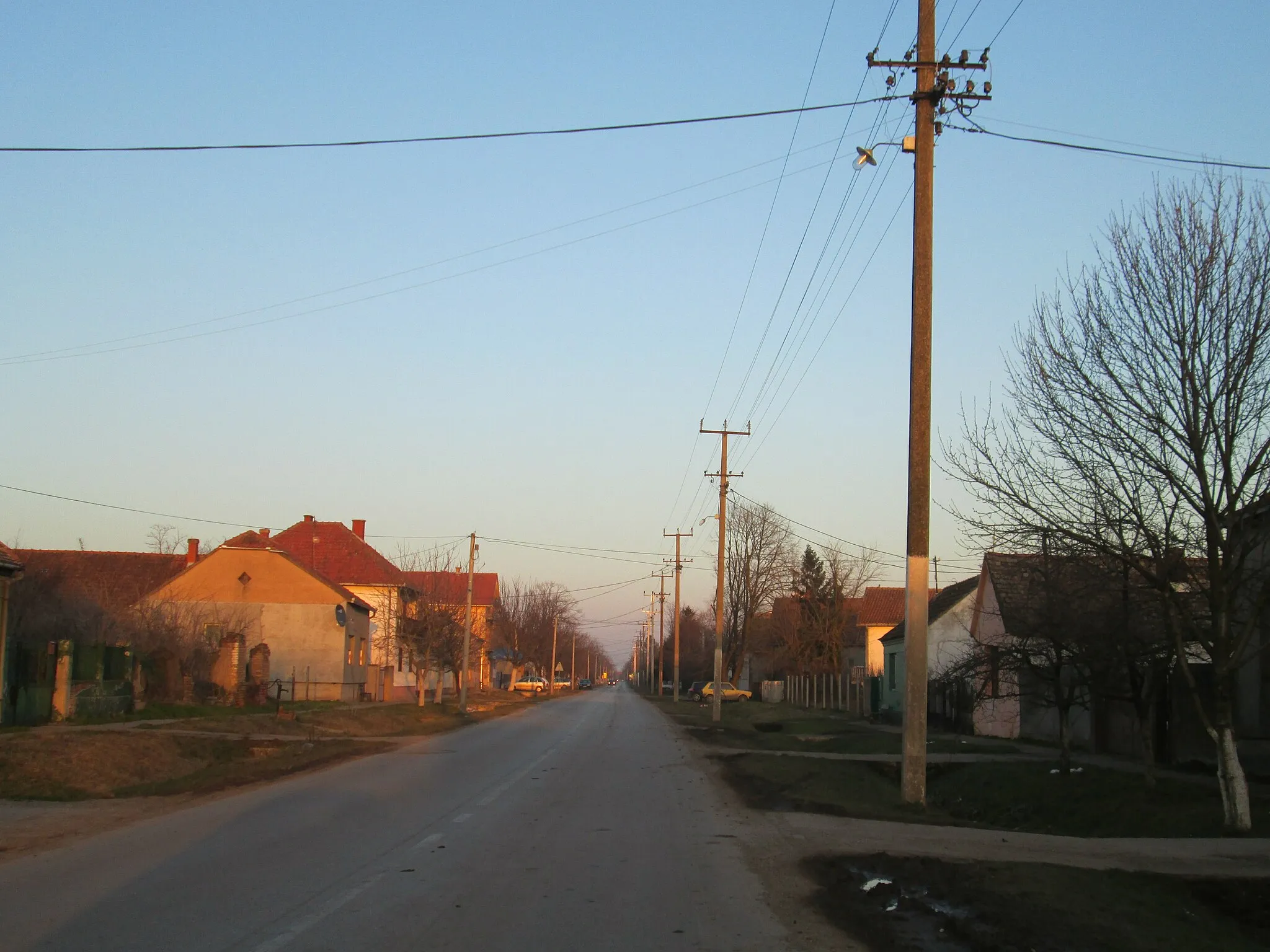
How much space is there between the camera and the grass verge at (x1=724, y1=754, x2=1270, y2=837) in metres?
15.1

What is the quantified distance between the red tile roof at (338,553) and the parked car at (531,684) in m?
24.4

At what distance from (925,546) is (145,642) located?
2954 centimetres

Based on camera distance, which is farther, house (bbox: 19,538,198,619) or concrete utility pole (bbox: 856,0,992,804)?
house (bbox: 19,538,198,619)

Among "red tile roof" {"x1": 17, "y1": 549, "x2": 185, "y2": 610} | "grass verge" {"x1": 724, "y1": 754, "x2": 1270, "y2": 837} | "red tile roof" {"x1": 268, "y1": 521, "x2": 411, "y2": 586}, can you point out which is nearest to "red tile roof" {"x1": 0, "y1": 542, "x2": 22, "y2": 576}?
"grass verge" {"x1": 724, "y1": 754, "x2": 1270, "y2": 837}

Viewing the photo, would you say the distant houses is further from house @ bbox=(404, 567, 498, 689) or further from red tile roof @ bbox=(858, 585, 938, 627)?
red tile roof @ bbox=(858, 585, 938, 627)

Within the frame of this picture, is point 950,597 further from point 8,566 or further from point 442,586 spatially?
point 8,566

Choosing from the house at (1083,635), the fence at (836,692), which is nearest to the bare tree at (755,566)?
the fence at (836,692)

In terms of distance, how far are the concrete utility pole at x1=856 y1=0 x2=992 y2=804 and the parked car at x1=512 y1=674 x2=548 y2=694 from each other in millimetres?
73972

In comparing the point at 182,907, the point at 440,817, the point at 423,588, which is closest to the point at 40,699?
the point at 440,817

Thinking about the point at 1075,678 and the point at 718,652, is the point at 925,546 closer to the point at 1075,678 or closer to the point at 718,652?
the point at 1075,678

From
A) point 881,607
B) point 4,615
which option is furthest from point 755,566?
point 4,615

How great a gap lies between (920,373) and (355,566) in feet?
182

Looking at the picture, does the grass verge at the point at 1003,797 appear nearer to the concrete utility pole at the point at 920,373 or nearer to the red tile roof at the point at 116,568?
the concrete utility pole at the point at 920,373

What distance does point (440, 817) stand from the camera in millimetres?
13547
